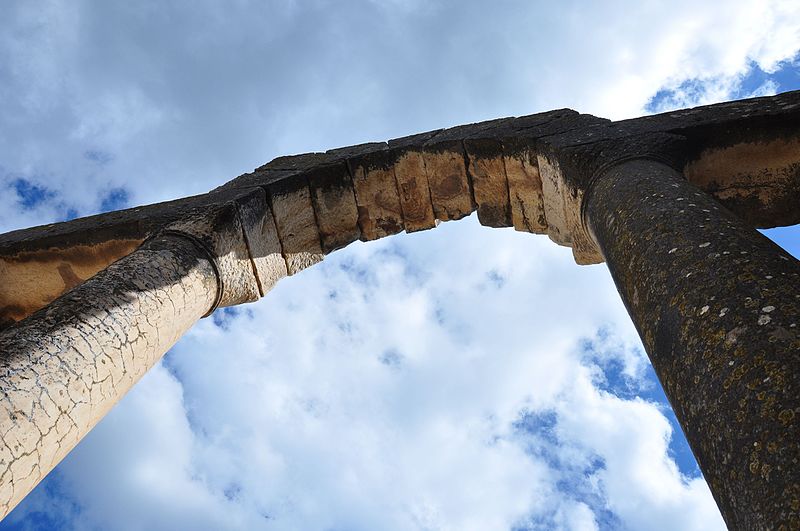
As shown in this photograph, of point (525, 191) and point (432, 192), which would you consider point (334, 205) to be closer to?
point (432, 192)

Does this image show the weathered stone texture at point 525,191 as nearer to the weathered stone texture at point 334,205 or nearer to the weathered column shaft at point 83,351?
the weathered stone texture at point 334,205

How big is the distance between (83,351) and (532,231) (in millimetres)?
4206

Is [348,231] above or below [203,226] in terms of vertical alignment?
above

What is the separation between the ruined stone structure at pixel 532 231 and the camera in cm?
212

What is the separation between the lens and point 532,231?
6246mm

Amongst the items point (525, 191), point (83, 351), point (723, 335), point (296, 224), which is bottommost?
point (723, 335)

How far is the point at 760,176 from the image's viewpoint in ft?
16.1

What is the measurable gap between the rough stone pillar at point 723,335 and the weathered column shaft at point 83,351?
8.77 feet

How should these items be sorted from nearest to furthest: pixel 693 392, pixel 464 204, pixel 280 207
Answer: pixel 693 392 < pixel 280 207 < pixel 464 204

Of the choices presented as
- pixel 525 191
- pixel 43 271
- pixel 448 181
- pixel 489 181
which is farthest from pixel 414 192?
pixel 43 271

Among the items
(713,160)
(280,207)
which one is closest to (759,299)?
(713,160)

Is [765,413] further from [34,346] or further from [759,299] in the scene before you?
[34,346]

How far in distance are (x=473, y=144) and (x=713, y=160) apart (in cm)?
208

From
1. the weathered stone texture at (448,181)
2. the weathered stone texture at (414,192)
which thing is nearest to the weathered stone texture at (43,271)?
the weathered stone texture at (414,192)
